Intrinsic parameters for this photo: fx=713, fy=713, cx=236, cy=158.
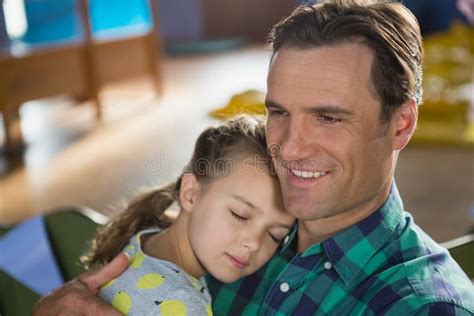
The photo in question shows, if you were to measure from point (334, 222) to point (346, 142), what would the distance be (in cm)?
19

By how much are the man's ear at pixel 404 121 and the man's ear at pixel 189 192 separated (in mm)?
446

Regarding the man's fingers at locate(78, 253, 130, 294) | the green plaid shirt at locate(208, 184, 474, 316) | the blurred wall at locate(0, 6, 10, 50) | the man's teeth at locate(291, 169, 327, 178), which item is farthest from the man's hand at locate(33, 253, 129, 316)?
the blurred wall at locate(0, 6, 10, 50)

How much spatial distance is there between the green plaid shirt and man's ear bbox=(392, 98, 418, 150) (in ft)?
0.37

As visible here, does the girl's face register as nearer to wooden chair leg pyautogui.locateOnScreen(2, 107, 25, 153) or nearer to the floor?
the floor

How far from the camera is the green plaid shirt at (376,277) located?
3.83ft

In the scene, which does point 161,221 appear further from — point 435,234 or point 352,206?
point 435,234

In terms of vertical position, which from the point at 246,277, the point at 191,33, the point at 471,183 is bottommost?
the point at 191,33

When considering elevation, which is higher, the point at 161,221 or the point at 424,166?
the point at 161,221

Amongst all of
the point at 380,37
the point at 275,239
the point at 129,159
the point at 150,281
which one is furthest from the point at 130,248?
the point at 129,159

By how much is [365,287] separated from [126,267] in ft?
1.65

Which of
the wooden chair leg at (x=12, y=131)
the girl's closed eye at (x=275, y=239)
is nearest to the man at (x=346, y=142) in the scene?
the girl's closed eye at (x=275, y=239)

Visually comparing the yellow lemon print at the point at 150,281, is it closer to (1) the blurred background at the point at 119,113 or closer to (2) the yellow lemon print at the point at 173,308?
(2) the yellow lemon print at the point at 173,308

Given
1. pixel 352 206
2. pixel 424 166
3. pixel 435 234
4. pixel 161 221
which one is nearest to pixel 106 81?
pixel 424 166

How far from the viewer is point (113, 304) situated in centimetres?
145
